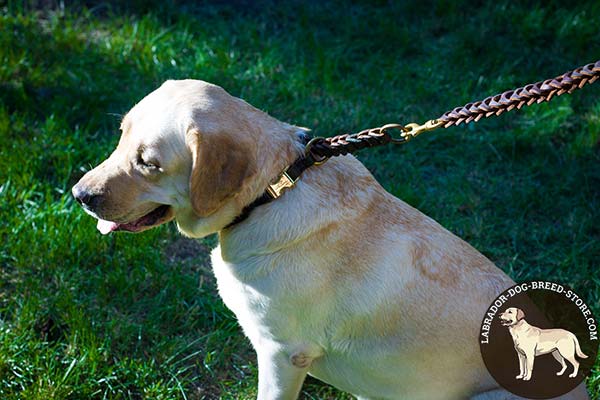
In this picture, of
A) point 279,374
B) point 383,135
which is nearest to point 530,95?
point 383,135

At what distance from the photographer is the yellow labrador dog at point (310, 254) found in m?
3.00

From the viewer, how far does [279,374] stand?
10.5 ft

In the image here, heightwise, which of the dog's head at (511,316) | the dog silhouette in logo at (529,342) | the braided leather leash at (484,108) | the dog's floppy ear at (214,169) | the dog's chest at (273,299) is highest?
the braided leather leash at (484,108)

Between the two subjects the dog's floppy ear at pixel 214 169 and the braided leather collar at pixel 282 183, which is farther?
the braided leather collar at pixel 282 183

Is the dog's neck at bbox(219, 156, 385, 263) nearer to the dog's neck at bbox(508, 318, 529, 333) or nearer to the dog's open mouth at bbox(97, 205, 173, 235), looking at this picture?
the dog's open mouth at bbox(97, 205, 173, 235)

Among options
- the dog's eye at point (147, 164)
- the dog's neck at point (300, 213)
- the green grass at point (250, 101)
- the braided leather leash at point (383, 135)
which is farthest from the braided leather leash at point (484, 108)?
the green grass at point (250, 101)

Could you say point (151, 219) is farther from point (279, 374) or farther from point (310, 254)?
point (279, 374)

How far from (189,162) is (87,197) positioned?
1.48 ft

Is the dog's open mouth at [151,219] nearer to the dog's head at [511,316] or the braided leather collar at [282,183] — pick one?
the braided leather collar at [282,183]

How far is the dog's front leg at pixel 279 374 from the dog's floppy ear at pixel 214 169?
67 centimetres

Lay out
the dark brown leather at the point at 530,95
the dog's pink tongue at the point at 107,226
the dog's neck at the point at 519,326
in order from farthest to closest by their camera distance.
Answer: the dog's pink tongue at the point at 107,226, the dog's neck at the point at 519,326, the dark brown leather at the point at 530,95

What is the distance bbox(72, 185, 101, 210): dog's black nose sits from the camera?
3066 mm

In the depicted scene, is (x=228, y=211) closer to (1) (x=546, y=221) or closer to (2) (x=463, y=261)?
(2) (x=463, y=261)

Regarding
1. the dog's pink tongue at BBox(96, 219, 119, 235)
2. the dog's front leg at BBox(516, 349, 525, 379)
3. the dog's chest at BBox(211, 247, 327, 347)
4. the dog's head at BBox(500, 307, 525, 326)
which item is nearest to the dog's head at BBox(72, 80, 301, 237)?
the dog's pink tongue at BBox(96, 219, 119, 235)
